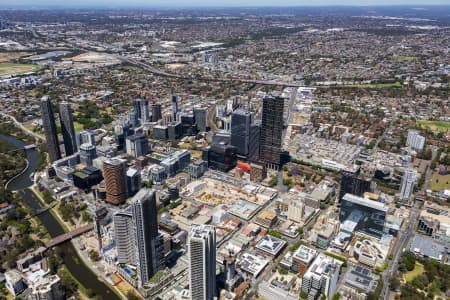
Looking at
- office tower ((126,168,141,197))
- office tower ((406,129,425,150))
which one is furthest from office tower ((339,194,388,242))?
office tower ((406,129,425,150))

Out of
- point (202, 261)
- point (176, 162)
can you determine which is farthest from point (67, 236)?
point (202, 261)

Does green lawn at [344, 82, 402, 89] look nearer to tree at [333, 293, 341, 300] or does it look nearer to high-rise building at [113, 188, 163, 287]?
tree at [333, 293, 341, 300]

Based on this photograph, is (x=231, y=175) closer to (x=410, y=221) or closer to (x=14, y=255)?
(x=410, y=221)

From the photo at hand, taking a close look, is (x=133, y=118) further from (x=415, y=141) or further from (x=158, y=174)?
(x=415, y=141)

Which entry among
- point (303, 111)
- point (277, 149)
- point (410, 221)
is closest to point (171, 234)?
point (277, 149)

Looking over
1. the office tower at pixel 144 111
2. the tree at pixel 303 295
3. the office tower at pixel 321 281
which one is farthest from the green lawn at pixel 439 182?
the office tower at pixel 144 111

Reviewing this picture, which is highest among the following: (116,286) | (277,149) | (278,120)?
(278,120)
